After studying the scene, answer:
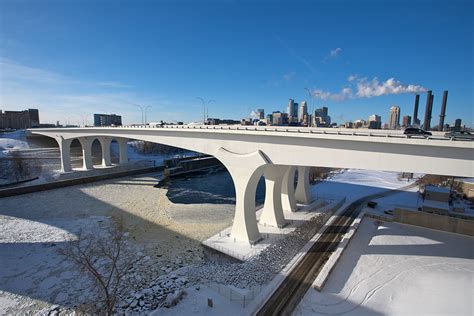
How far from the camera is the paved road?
1384cm

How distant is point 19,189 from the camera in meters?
37.0

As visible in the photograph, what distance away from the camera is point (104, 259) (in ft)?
62.6

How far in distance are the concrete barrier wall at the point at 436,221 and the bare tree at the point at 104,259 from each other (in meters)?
28.2

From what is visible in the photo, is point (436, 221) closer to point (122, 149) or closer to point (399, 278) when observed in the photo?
point (399, 278)

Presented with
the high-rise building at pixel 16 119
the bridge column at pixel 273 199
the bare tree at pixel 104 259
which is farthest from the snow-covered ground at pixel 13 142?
the bridge column at pixel 273 199

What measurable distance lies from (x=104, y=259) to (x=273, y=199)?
15772 mm

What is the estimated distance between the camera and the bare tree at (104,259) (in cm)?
1479

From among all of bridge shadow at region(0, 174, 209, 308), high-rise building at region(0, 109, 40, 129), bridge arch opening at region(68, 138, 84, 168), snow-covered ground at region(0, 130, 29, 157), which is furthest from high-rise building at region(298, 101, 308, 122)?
high-rise building at region(0, 109, 40, 129)

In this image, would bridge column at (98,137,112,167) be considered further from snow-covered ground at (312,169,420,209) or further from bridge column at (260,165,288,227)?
snow-covered ground at (312,169,420,209)

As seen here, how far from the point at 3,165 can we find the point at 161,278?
60.9 m

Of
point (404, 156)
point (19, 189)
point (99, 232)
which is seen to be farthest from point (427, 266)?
point (19, 189)

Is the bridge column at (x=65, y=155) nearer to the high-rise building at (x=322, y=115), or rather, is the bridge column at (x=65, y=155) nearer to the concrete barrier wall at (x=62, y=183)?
the concrete barrier wall at (x=62, y=183)

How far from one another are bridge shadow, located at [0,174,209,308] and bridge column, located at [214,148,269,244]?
4.16 m

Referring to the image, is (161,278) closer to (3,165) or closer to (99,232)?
(99,232)
